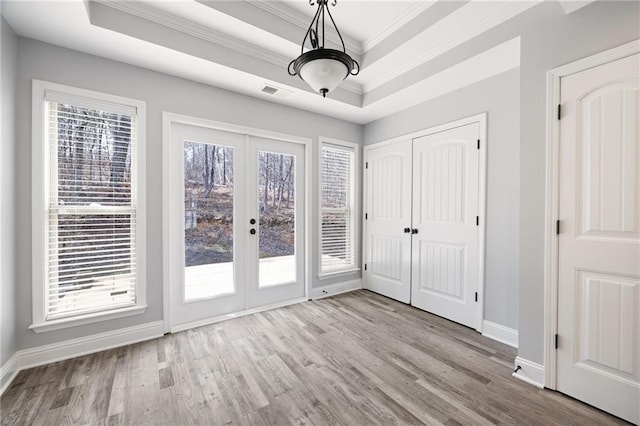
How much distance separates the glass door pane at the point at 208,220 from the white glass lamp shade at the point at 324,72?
1813 millimetres

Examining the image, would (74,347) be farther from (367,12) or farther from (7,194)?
(367,12)

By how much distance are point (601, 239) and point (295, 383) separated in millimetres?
2295

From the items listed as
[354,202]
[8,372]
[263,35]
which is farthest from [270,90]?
[8,372]

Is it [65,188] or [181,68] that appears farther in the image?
[181,68]

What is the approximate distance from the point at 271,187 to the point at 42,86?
2184mm

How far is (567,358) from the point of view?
1.85m

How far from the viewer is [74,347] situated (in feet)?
7.50

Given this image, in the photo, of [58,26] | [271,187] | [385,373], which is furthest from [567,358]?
[58,26]

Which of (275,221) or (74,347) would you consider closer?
(74,347)

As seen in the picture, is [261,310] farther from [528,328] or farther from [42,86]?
[42,86]

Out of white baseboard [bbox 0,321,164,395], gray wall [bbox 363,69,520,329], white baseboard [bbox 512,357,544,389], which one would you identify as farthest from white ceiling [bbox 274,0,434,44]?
white baseboard [bbox 0,321,164,395]

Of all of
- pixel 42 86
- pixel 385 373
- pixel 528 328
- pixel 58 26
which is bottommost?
pixel 385 373

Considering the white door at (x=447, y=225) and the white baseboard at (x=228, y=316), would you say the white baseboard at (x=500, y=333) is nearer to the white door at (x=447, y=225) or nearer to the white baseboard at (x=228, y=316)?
the white door at (x=447, y=225)

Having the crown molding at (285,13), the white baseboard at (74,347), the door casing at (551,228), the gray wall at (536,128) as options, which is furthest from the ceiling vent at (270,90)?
the white baseboard at (74,347)
